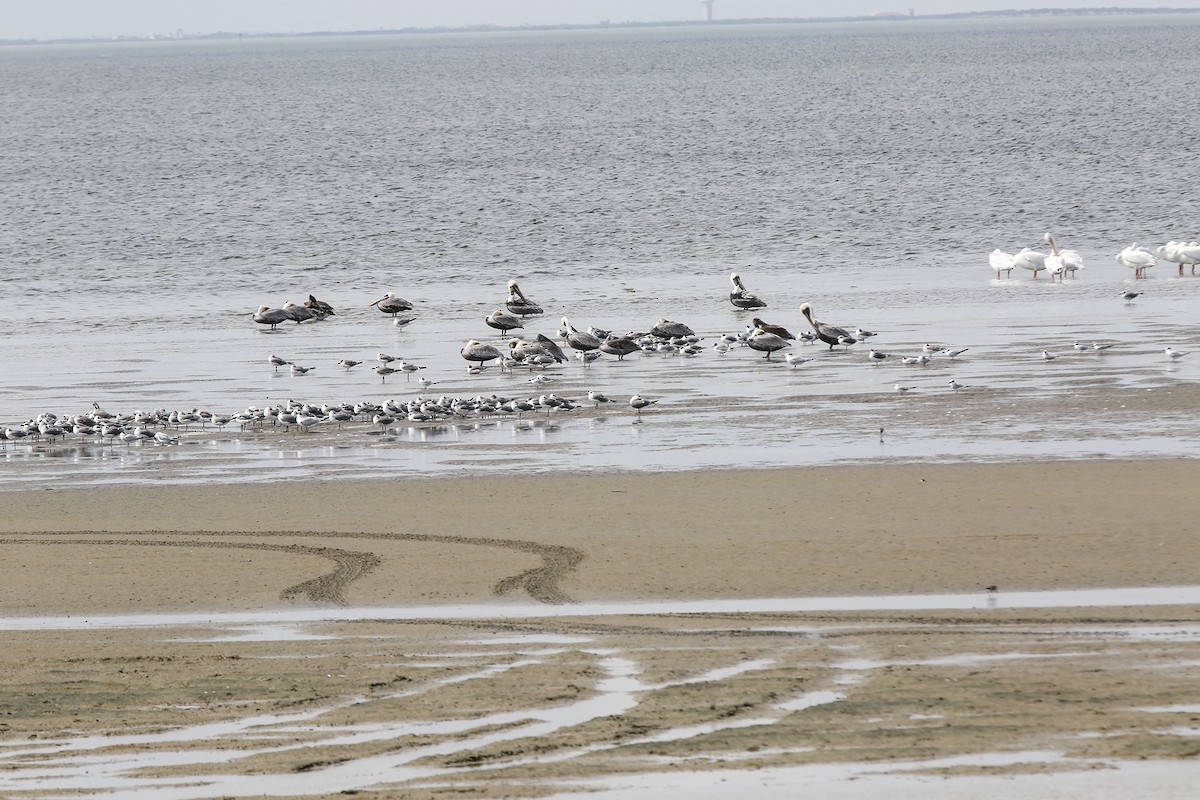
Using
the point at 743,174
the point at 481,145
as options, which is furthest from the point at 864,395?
the point at 481,145

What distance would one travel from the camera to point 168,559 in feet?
48.2

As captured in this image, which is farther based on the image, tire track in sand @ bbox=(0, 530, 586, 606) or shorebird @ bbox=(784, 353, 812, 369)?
shorebird @ bbox=(784, 353, 812, 369)

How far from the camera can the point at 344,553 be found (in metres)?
14.8

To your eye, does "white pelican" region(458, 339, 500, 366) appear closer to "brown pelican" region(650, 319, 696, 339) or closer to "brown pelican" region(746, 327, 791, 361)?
"brown pelican" region(650, 319, 696, 339)

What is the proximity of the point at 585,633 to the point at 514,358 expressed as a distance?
14.1m

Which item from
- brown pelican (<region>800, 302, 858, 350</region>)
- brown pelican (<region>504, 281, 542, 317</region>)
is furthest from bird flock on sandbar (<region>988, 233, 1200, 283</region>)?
brown pelican (<region>800, 302, 858, 350</region>)

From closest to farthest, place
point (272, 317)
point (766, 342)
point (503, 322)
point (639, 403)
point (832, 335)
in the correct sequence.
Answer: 1. point (639, 403)
2. point (766, 342)
3. point (832, 335)
4. point (503, 322)
5. point (272, 317)

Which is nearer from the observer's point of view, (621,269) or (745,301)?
(745,301)

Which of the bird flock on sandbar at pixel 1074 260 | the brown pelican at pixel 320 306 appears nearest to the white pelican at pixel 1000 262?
the bird flock on sandbar at pixel 1074 260

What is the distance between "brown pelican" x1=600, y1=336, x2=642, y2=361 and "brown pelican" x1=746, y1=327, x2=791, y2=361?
1732 mm

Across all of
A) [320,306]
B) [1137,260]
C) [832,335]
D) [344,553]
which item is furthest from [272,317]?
[344,553]

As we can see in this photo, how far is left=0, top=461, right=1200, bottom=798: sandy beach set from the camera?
8.98m

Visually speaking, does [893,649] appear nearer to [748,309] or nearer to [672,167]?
[748,309]

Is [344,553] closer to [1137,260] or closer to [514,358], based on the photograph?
[514,358]
